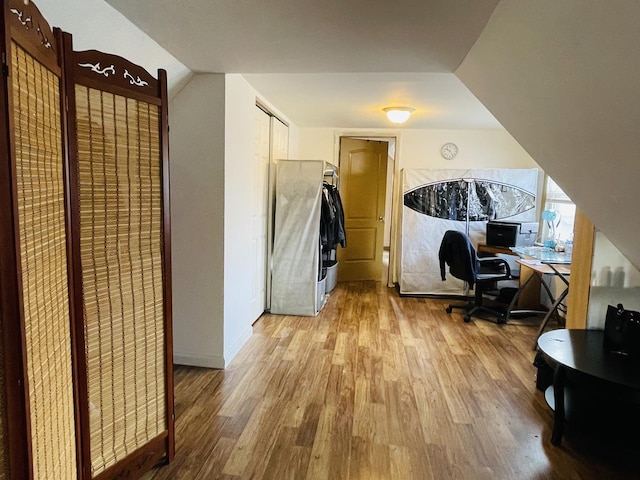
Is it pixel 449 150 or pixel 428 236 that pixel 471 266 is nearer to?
pixel 428 236

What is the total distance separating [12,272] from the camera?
103cm

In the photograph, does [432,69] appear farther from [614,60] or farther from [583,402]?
[583,402]

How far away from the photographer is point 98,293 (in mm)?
1602

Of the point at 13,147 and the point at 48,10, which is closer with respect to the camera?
the point at 13,147

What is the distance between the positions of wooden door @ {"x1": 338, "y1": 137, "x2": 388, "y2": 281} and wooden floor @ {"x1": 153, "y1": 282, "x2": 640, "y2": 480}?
2257 mm

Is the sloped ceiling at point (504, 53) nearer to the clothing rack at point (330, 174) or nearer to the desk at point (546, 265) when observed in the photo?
the desk at point (546, 265)

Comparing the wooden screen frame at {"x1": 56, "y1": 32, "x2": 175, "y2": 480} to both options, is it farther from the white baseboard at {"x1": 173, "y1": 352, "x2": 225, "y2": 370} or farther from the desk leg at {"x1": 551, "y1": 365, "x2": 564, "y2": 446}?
the desk leg at {"x1": 551, "y1": 365, "x2": 564, "y2": 446}

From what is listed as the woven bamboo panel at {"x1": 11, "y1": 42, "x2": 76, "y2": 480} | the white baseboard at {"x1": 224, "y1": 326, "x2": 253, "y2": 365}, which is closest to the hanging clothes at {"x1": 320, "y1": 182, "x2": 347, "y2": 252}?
the white baseboard at {"x1": 224, "y1": 326, "x2": 253, "y2": 365}

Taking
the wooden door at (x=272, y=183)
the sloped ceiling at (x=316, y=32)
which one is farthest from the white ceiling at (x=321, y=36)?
the wooden door at (x=272, y=183)

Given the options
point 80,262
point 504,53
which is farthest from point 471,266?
point 80,262

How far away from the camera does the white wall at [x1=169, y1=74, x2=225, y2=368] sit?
110 inches

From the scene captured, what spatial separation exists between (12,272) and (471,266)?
154 inches

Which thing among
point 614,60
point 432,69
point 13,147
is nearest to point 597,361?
point 614,60

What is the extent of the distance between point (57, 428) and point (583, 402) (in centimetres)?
252
